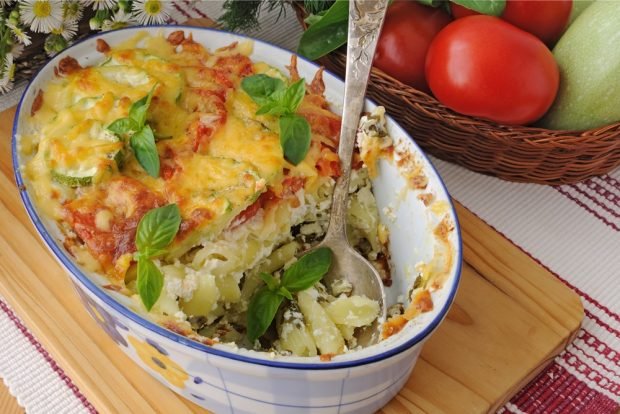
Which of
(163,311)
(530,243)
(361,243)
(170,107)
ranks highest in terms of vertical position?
(170,107)

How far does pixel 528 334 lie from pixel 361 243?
0.42 meters

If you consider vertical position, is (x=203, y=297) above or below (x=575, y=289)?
above

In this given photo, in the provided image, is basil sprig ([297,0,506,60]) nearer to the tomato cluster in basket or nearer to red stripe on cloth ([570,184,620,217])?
the tomato cluster in basket

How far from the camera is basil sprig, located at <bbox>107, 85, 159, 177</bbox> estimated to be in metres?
1.54

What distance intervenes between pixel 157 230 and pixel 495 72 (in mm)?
872

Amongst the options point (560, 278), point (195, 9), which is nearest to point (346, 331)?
point (560, 278)

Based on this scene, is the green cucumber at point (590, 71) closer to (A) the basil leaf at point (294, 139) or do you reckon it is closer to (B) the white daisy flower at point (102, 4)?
(A) the basil leaf at point (294, 139)

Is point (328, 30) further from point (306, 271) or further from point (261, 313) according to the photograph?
point (261, 313)

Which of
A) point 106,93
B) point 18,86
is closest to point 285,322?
point 106,93

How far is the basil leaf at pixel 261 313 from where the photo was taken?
4.98 feet

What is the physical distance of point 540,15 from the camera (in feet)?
6.29

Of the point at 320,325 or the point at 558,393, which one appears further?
the point at 558,393

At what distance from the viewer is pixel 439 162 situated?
82.2 inches

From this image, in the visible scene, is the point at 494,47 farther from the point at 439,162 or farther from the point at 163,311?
the point at 163,311
